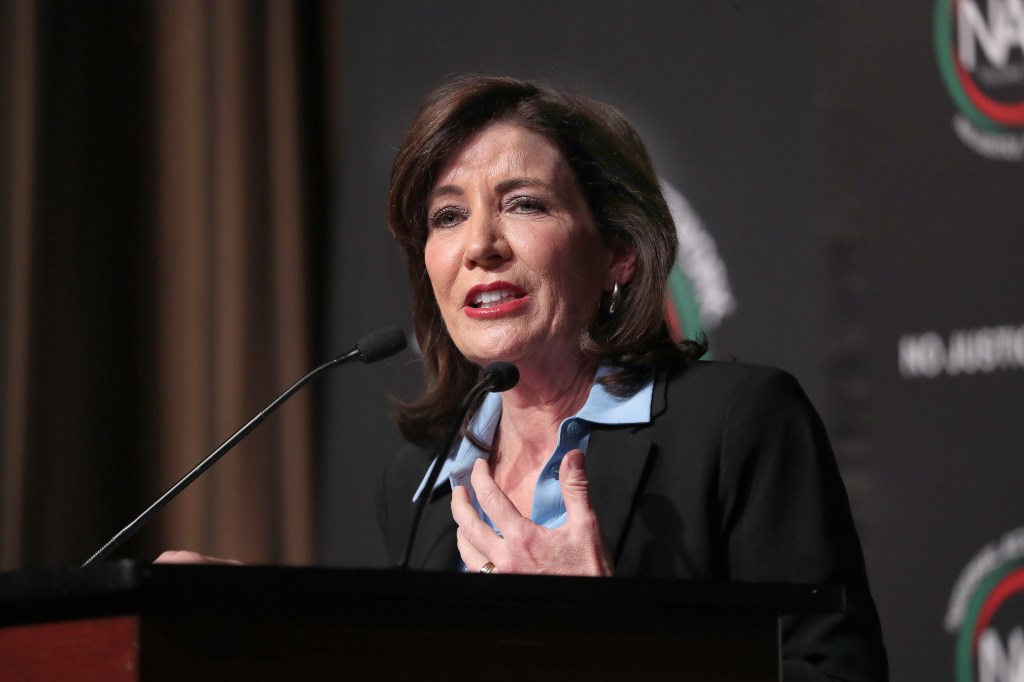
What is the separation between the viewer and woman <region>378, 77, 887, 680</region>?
1.73 metres

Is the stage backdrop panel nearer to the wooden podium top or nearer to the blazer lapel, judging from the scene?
the blazer lapel

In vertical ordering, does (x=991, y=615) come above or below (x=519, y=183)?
below

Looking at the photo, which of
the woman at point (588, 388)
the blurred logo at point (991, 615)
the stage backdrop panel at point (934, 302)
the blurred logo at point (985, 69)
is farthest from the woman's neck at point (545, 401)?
the blurred logo at point (985, 69)

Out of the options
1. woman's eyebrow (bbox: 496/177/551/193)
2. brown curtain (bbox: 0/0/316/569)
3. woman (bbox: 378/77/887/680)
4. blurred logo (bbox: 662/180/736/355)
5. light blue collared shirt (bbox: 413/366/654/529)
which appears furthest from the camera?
brown curtain (bbox: 0/0/316/569)

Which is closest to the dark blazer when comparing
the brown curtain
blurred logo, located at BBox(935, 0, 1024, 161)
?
blurred logo, located at BBox(935, 0, 1024, 161)

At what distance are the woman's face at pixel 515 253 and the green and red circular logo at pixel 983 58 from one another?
3.05ft

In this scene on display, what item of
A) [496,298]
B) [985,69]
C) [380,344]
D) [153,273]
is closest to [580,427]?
[496,298]

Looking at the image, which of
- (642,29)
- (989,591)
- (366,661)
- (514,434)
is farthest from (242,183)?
(366,661)

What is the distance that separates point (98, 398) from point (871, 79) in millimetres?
2526

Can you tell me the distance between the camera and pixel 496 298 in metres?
2.04

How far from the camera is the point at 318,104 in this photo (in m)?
4.35

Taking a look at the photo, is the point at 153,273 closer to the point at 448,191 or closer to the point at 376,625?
the point at 448,191

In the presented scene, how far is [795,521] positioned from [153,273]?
280 centimetres

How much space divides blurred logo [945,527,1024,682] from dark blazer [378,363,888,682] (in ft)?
2.61
